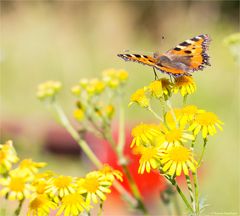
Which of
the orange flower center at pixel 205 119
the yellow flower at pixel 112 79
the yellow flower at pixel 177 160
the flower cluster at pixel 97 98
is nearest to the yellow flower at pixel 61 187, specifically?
the yellow flower at pixel 177 160

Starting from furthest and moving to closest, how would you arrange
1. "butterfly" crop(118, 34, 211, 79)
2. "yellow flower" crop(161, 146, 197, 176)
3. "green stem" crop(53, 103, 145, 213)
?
"green stem" crop(53, 103, 145, 213), "butterfly" crop(118, 34, 211, 79), "yellow flower" crop(161, 146, 197, 176)

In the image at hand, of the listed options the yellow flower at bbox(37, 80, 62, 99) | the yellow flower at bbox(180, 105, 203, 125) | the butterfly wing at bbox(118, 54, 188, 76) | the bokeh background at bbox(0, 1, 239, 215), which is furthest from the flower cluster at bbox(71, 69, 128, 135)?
the bokeh background at bbox(0, 1, 239, 215)

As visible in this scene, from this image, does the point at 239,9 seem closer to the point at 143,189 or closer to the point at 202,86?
the point at 202,86

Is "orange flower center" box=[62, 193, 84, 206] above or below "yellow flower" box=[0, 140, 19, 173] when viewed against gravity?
below

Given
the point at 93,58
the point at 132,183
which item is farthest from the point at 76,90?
the point at 93,58

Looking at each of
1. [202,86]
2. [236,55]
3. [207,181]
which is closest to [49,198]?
[236,55]

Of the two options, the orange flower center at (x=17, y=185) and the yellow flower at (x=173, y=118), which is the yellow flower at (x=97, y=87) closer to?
the yellow flower at (x=173, y=118)

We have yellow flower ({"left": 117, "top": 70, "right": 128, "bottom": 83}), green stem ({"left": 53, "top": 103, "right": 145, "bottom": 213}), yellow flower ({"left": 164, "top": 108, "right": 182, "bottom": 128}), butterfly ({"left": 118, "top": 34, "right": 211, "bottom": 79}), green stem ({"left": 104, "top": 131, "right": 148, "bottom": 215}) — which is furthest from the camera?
yellow flower ({"left": 117, "top": 70, "right": 128, "bottom": 83})

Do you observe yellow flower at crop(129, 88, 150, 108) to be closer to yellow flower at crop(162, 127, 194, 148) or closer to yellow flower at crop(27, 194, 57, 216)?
yellow flower at crop(162, 127, 194, 148)
